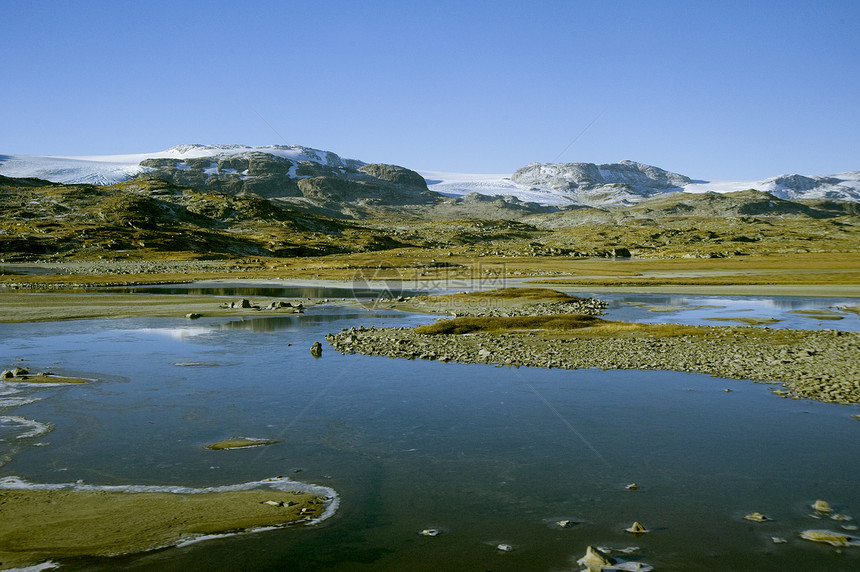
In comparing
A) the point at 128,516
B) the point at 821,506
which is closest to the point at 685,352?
the point at 821,506

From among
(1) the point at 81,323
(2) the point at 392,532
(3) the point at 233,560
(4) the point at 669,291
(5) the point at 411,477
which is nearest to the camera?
(3) the point at 233,560

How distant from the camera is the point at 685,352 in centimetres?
2859

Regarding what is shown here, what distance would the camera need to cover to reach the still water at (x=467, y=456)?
10625mm

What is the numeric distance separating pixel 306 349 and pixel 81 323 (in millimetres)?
20563

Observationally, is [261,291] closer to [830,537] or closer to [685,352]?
[685,352]

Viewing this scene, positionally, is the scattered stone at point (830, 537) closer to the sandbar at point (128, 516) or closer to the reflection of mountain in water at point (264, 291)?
the sandbar at point (128, 516)

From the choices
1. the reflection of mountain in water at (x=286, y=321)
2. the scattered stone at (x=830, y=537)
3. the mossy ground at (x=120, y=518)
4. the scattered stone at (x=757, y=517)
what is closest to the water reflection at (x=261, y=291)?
the reflection of mountain in water at (x=286, y=321)

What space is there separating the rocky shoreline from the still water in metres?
1.42

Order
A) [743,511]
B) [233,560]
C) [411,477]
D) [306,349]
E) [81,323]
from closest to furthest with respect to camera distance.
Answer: [233,560], [743,511], [411,477], [306,349], [81,323]

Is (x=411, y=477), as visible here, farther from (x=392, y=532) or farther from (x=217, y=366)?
(x=217, y=366)

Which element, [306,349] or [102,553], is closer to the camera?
[102,553]

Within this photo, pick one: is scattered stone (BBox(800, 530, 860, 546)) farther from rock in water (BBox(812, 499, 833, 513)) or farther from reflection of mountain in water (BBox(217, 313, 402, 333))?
reflection of mountain in water (BBox(217, 313, 402, 333))

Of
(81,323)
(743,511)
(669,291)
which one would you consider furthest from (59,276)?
(743,511)

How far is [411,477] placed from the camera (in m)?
13.9
